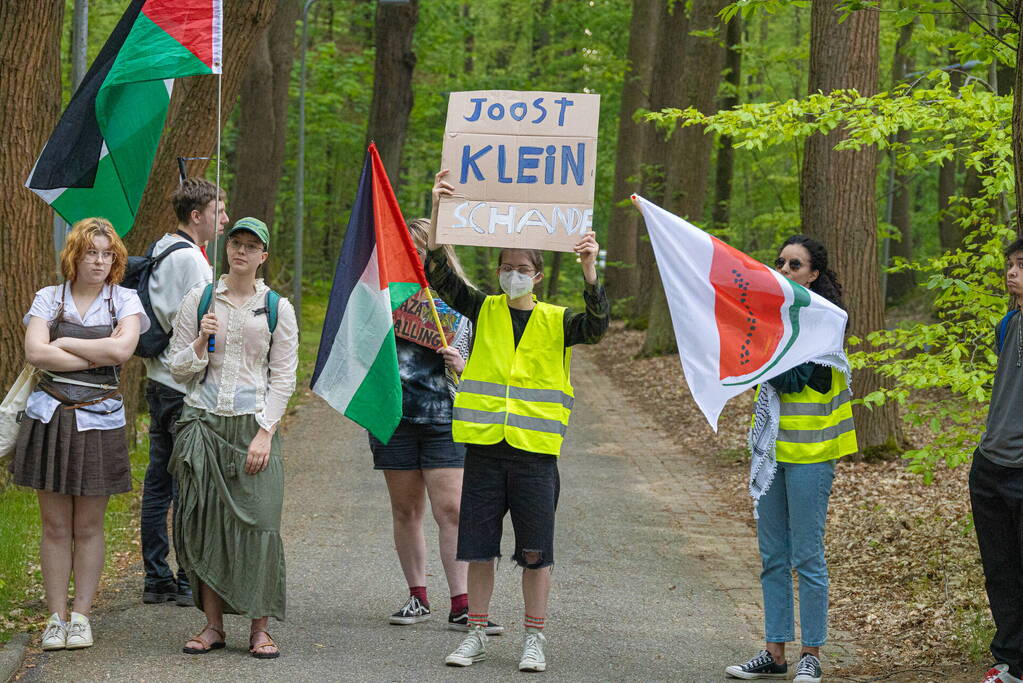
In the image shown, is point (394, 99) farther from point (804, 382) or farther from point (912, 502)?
point (804, 382)

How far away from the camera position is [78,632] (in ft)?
19.3

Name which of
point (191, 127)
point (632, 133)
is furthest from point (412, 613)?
point (632, 133)

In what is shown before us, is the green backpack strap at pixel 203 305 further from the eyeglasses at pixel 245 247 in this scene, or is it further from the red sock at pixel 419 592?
the red sock at pixel 419 592

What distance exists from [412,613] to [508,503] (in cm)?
120

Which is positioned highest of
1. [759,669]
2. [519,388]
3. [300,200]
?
[300,200]

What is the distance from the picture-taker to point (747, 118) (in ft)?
30.8

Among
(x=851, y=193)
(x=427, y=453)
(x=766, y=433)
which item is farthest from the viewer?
(x=851, y=193)

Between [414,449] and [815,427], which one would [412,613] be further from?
[815,427]

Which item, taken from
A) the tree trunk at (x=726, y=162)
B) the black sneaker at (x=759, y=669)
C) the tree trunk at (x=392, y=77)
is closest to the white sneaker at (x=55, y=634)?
the black sneaker at (x=759, y=669)

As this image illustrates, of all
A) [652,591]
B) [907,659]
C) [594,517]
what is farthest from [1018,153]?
[594,517]

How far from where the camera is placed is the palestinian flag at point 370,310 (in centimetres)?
616

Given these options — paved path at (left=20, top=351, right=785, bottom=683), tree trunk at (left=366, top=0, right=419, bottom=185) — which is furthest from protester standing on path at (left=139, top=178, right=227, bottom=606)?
tree trunk at (left=366, top=0, right=419, bottom=185)

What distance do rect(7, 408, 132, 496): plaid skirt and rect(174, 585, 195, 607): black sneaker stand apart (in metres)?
1.15

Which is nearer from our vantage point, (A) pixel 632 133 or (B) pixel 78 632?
(B) pixel 78 632
